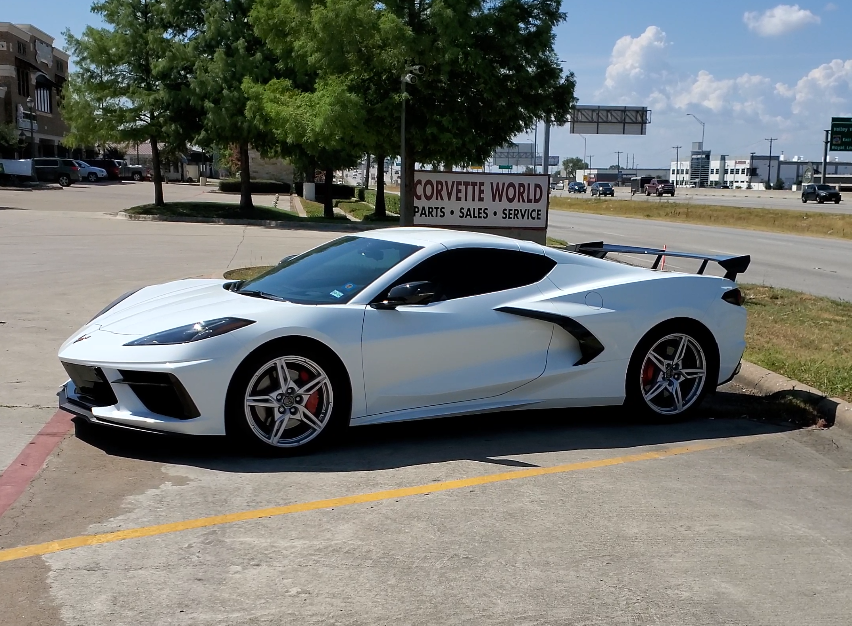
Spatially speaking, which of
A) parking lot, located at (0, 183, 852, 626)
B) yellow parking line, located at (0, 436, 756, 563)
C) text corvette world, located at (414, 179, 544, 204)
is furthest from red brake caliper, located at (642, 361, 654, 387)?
text corvette world, located at (414, 179, 544, 204)

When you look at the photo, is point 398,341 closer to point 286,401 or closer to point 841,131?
point 286,401

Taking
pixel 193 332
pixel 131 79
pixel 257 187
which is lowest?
pixel 193 332

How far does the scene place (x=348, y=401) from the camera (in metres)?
5.81

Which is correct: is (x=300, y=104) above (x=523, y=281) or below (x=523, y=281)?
above

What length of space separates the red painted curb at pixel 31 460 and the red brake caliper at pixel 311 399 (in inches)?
60.9

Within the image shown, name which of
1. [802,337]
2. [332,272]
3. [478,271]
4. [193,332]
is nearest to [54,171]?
[802,337]

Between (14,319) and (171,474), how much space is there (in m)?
5.78

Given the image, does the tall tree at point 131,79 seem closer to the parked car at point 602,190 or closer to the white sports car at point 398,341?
the white sports car at point 398,341

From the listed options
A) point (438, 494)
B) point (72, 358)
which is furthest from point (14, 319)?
point (438, 494)

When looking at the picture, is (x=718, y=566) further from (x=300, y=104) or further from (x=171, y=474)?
(x=300, y=104)

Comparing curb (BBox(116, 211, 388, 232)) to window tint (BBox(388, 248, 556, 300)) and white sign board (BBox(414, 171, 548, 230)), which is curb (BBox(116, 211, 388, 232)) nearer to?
white sign board (BBox(414, 171, 548, 230))

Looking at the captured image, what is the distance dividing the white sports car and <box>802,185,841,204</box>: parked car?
63818 mm

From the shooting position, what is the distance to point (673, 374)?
6.90 m

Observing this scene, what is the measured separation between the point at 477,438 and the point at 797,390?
2879 millimetres
